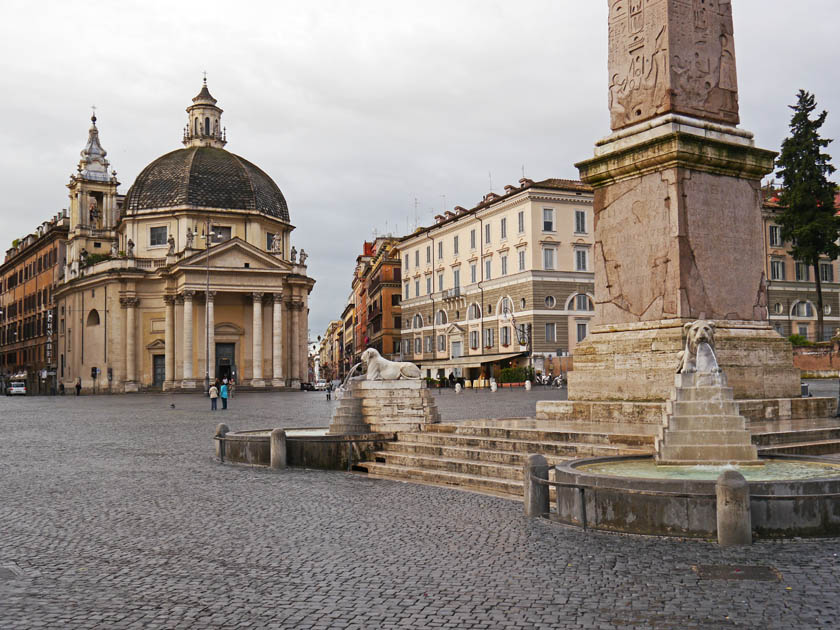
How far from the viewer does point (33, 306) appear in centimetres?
9375

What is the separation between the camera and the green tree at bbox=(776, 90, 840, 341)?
4862 cm

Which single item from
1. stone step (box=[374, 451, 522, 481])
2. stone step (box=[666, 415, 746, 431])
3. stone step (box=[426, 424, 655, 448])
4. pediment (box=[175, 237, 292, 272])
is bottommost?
stone step (box=[374, 451, 522, 481])

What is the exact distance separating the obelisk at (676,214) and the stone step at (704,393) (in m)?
3.08

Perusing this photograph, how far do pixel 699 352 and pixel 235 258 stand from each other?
57.7m

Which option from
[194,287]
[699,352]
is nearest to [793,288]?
[194,287]

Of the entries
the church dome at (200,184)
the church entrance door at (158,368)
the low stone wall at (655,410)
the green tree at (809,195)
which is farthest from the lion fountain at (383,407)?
the church dome at (200,184)

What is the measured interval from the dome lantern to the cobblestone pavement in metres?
66.5

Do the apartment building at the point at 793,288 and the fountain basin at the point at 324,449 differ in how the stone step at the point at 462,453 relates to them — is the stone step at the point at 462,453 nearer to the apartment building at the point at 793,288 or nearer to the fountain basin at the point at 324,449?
the fountain basin at the point at 324,449

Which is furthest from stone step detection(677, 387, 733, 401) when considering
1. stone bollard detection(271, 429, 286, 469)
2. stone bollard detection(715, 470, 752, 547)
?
stone bollard detection(271, 429, 286, 469)

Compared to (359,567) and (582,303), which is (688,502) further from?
(582,303)

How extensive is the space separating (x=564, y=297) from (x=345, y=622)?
173 ft

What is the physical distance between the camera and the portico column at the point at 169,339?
6394cm

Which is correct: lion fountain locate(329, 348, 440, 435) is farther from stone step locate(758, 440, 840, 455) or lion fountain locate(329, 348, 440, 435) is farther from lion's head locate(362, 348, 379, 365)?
stone step locate(758, 440, 840, 455)

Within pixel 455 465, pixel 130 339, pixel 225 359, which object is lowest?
pixel 455 465
